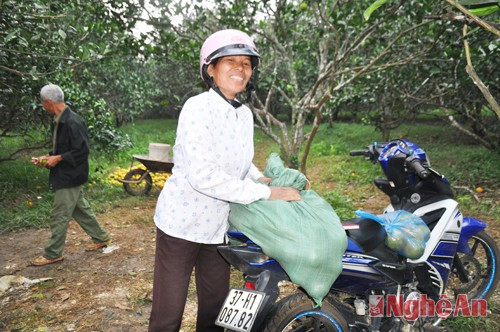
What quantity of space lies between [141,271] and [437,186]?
330 cm

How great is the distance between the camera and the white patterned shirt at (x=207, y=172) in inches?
76.9

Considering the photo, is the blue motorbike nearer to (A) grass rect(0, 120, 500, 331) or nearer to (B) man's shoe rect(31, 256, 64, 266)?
(A) grass rect(0, 120, 500, 331)

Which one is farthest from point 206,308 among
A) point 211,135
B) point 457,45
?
point 457,45

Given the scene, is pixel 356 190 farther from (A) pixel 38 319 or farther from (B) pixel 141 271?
(A) pixel 38 319

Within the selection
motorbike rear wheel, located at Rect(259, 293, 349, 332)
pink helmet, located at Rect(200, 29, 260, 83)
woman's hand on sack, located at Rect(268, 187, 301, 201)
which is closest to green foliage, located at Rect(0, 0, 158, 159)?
pink helmet, located at Rect(200, 29, 260, 83)

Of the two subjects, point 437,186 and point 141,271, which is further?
point 141,271

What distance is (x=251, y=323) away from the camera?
1997 millimetres

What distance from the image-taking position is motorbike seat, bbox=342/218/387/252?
8.02 ft

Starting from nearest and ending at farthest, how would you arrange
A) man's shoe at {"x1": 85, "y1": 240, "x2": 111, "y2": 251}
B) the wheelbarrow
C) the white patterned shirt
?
the white patterned shirt < man's shoe at {"x1": 85, "y1": 240, "x2": 111, "y2": 251} < the wheelbarrow

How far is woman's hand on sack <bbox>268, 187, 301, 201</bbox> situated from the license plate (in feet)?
1.72

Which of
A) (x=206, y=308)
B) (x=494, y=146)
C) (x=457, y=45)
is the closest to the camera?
(x=206, y=308)

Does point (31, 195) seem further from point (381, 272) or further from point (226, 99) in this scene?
point (381, 272)

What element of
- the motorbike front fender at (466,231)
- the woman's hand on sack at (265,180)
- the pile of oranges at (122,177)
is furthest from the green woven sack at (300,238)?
the pile of oranges at (122,177)

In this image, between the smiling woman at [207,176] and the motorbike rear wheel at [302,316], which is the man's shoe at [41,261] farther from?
the motorbike rear wheel at [302,316]
